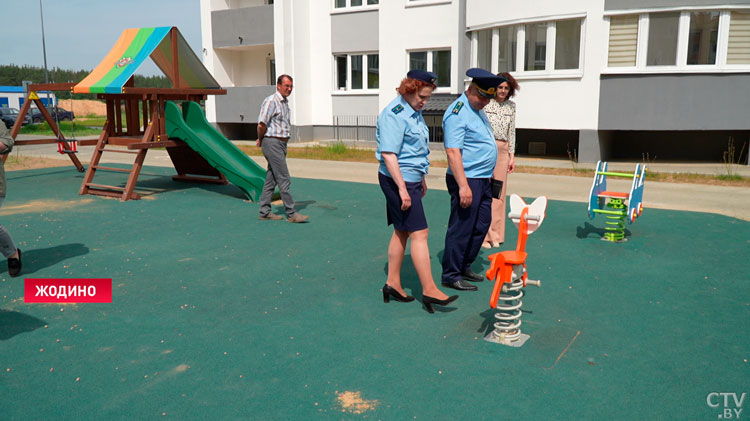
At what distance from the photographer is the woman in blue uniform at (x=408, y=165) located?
179 inches

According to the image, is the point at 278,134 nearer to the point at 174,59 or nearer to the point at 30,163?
the point at 174,59

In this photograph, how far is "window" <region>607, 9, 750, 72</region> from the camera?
1502cm

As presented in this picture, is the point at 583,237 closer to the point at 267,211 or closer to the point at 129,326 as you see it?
the point at 267,211

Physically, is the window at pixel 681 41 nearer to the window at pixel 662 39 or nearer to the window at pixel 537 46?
the window at pixel 662 39

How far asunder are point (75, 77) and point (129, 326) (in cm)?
9705

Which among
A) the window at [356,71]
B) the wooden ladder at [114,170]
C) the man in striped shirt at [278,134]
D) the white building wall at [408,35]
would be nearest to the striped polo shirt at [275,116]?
the man in striped shirt at [278,134]

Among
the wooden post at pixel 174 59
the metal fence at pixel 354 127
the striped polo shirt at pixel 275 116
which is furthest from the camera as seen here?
the metal fence at pixel 354 127

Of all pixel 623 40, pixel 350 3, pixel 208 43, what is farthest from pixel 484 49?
pixel 208 43

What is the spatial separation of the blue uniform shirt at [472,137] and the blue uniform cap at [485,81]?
0.71 ft

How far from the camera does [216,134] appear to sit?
1131 centimetres

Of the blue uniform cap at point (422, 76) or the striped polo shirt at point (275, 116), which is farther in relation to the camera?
the striped polo shirt at point (275, 116)

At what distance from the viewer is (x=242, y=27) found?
83.8ft

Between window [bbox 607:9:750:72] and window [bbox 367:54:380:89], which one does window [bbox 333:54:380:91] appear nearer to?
window [bbox 367:54:380:89]

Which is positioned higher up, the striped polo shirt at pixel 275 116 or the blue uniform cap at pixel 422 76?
the blue uniform cap at pixel 422 76
